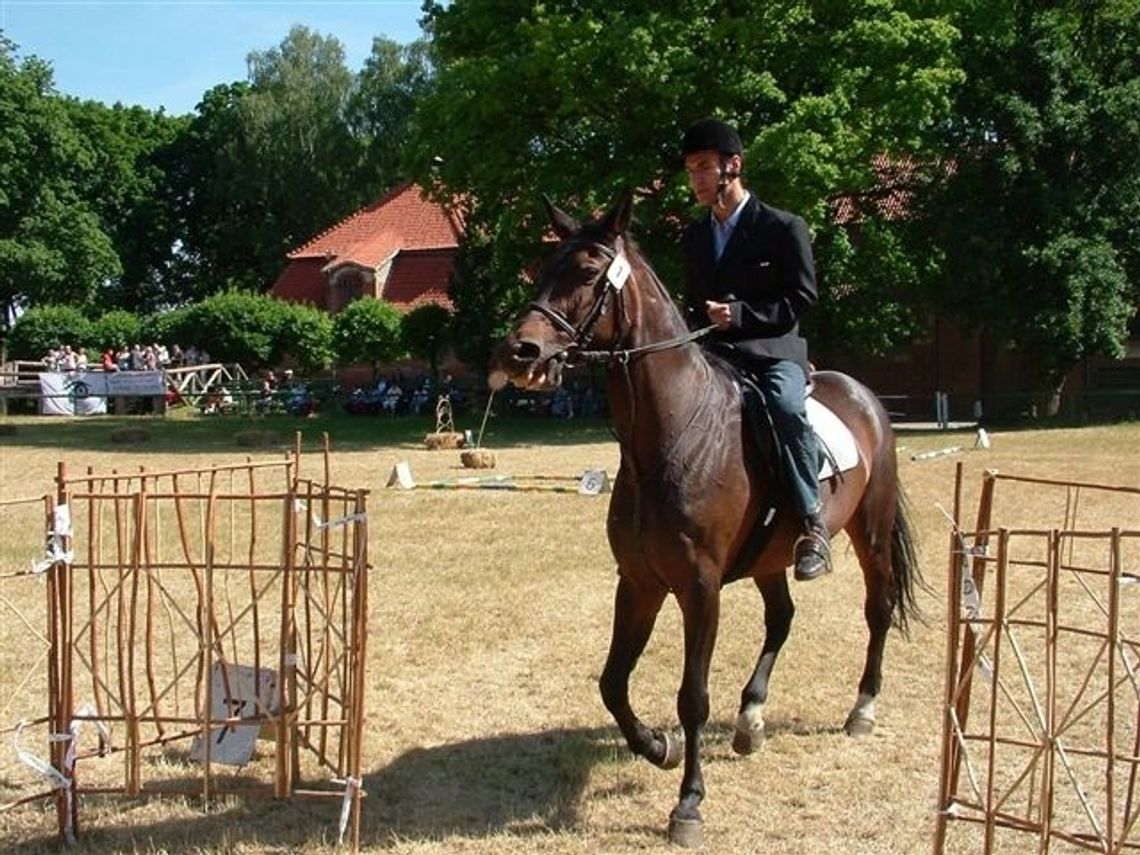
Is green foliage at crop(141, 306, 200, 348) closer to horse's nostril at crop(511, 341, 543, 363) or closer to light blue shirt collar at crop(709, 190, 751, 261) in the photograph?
light blue shirt collar at crop(709, 190, 751, 261)

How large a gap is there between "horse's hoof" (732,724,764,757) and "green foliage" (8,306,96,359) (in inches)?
1984

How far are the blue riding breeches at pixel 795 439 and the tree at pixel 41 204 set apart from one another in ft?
183

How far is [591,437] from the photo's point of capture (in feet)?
105

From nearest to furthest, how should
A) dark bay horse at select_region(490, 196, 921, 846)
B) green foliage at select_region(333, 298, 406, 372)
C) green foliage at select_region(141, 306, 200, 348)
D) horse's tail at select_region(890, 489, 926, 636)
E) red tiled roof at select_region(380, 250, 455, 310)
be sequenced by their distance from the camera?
dark bay horse at select_region(490, 196, 921, 846)
horse's tail at select_region(890, 489, 926, 636)
green foliage at select_region(333, 298, 406, 372)
green foliage at select_region(141, 306, 200, 348)
red tiled roof at select_region(380, 250, 455, 310)

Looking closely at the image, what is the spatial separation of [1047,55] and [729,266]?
29662 mm

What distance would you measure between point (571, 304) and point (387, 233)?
51.6m

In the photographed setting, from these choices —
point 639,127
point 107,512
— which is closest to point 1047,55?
point 639,127

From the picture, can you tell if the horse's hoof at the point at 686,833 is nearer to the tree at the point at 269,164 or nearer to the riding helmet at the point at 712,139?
the riding helmet at the point at 712,139

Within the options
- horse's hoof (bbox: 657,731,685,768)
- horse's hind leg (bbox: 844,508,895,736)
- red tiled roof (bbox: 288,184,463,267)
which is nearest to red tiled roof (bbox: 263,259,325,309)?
red tiled roof (bbox: 288,184,463,267)

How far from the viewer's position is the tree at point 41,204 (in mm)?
56062

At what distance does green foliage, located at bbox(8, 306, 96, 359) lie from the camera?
2072 inches

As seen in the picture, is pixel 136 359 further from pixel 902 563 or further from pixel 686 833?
pixel 686 833

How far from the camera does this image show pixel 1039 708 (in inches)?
206

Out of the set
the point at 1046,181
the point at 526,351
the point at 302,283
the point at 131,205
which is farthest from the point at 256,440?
the point at 131,205
